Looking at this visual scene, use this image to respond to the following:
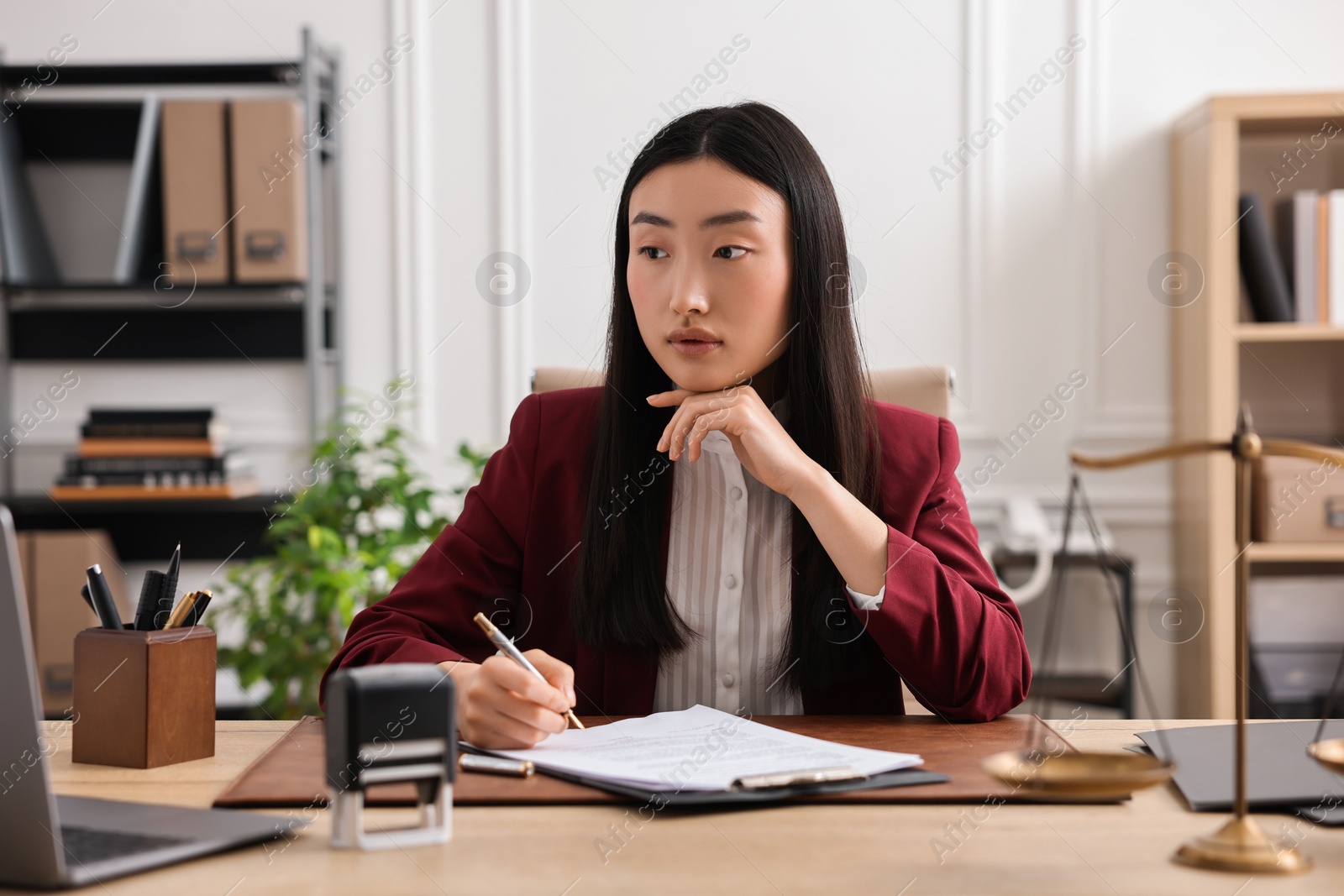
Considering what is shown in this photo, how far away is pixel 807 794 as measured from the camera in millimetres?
819

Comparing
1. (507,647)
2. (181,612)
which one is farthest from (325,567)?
(507,647)

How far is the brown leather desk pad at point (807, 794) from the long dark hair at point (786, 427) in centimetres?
17

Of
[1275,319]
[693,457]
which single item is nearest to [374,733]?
[693,457]

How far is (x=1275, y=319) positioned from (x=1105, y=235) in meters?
0.47

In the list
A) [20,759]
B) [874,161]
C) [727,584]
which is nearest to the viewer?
[20,759]

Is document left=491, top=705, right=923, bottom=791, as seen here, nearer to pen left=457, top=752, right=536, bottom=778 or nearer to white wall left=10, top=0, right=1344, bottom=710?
pen left=457, top=752, right=536, bottom=778

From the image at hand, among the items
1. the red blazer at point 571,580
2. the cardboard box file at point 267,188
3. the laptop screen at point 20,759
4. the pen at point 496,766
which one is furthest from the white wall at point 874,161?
the laptop screen at point 20,759

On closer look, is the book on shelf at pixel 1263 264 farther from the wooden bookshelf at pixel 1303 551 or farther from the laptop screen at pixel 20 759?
the laptop screen at pixel 20 759

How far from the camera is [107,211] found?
297 centimetres

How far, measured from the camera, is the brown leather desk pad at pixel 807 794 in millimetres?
819

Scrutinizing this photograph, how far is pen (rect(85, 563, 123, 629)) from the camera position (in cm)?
97

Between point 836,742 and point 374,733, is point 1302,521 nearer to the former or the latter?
point 836,742

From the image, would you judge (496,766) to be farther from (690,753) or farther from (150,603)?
(150,603)

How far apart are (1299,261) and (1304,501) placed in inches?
21.2
